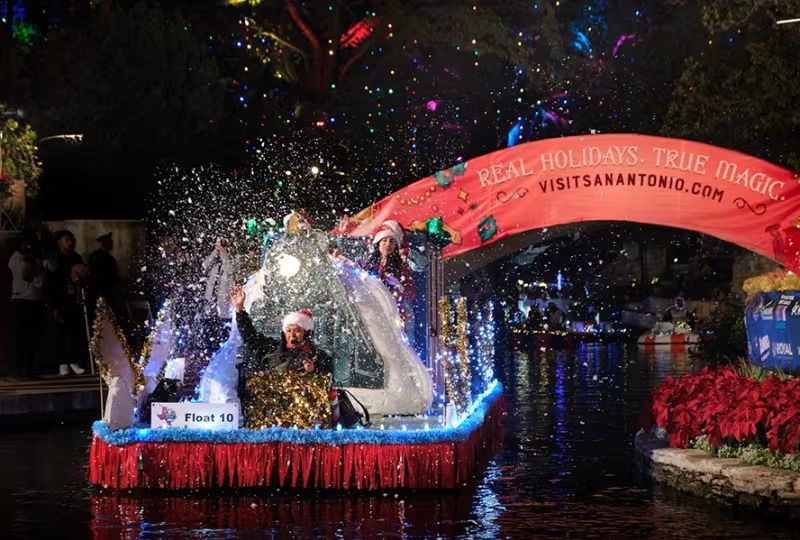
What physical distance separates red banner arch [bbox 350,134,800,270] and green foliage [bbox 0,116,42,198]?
958 centimetres

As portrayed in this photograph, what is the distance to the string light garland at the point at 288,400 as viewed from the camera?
13570 millimetres

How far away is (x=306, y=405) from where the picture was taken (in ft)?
44.6

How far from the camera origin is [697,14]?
114 ft

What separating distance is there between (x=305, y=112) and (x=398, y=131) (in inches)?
98.1

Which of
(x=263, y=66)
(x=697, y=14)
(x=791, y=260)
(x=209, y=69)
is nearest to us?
(x=791, y=260)

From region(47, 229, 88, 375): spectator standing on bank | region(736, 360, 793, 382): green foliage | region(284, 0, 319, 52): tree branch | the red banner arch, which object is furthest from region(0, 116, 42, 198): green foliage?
region(284, 0, 319, 52): tree branch

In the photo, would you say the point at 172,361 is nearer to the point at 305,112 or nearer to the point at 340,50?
the point at 305,112

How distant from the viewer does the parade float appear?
13141 mm

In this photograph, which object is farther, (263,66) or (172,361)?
(263,66)

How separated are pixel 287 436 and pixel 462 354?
2.43 metres

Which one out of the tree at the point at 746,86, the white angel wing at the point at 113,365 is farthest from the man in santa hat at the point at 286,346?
the tree at the point at 746,86

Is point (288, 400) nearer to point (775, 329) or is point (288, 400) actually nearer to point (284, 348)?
point (284, 348)

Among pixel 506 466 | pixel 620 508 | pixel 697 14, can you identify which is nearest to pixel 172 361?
pixel 506 466

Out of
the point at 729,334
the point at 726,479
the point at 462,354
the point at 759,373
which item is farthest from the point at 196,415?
the point at 729,334
